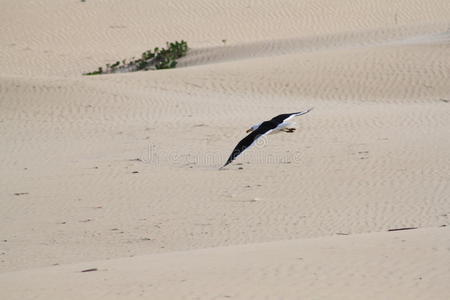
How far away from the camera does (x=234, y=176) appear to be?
10.9 m

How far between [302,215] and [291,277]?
3.27 metres

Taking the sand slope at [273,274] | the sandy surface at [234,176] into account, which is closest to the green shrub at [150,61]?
the sandy surface at [234,176]

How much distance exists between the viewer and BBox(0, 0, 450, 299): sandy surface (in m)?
6.21

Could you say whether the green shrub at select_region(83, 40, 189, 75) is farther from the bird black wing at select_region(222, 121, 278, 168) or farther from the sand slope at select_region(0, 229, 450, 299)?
the sand slope at select_region(0, 229, 450, 299)

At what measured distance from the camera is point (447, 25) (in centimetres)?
2228

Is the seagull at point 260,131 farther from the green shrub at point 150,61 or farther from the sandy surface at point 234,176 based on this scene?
the green shrub at point 150,61

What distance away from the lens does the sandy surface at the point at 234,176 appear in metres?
6.21

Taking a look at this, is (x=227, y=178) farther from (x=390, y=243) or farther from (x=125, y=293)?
(x=125, y=293)

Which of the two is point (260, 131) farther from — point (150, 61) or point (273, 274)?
point (150, 61)

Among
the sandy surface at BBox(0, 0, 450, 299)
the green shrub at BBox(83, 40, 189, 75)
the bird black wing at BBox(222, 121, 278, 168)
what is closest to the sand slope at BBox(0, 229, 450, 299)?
the sandy surface at BBox(0, 0, 450, 299)

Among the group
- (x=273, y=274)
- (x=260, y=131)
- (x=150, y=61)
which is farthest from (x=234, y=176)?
(x=150, y=61)

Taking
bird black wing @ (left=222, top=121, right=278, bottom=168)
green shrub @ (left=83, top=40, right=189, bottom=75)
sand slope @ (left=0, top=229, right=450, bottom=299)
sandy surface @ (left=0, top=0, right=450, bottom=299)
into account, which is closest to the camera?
sand slope @ (left=0, top=229, right=450, bottom=299)

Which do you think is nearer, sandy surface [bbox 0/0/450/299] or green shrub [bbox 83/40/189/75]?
sandy surface [bbox 0/0/450/299]

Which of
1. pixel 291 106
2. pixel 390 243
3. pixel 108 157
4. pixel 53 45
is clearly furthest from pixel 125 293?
pixel 53 45
